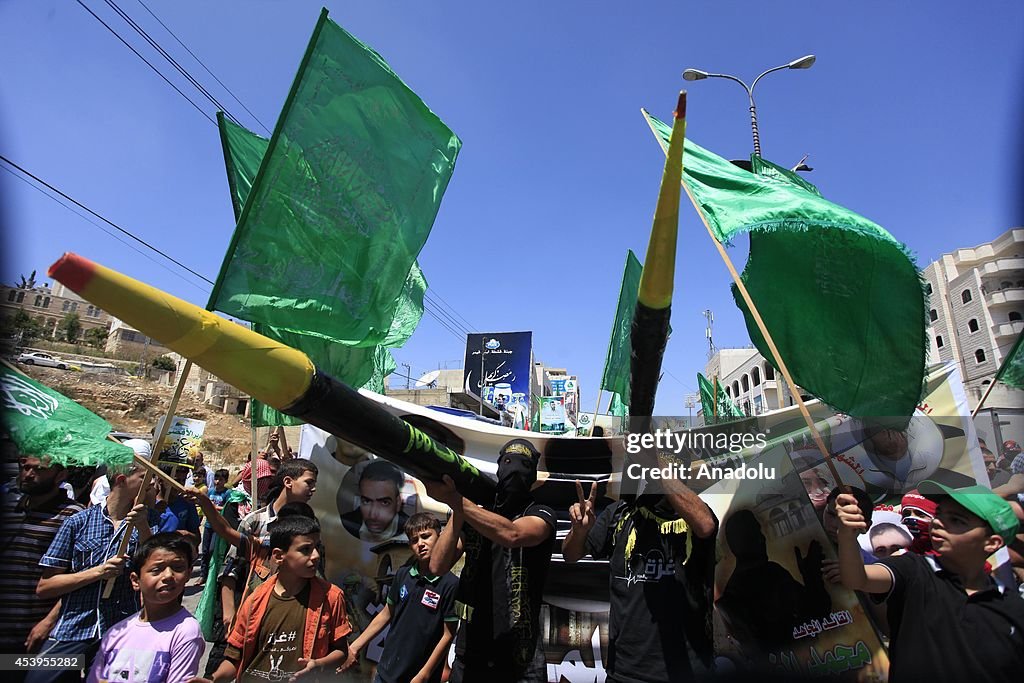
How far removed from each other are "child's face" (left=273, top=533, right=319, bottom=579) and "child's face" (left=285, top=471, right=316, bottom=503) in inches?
44.8

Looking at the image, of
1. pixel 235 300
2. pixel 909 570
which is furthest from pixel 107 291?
pixel 909 570

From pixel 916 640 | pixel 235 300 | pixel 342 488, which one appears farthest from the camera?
pixel 342 488

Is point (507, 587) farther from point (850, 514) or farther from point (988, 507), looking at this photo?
point (988, 507)

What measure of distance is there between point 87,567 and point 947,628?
495 cm

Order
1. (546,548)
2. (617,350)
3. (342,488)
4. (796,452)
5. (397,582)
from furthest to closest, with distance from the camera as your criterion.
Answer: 1. (617,350)
2. (342,488)
3. (796,452)
4. (397,582)
5. (546,548)

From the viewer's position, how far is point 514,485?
Result: 3193 millimetres

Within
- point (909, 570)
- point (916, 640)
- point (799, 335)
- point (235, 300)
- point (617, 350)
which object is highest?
point (617, 350)

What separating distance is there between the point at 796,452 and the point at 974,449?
130 cm

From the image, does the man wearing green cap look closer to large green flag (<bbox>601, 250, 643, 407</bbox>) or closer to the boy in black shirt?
the boy in black shirt

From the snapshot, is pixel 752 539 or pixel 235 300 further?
pixel 752 539

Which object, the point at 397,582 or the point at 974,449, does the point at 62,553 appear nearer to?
the point at 397,582

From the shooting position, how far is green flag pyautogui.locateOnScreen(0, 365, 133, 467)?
144 inches

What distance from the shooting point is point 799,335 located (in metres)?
4.40

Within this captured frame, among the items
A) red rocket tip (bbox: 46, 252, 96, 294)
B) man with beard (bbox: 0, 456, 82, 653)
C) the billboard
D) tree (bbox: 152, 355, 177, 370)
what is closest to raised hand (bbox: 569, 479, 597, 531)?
red rocket tip (bbox: 46, 252, 96, 294)
